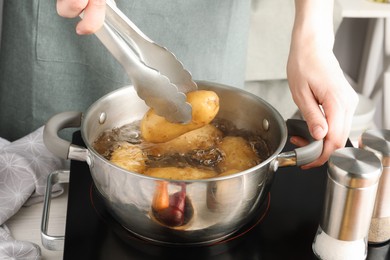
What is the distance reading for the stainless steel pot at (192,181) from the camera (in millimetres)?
683

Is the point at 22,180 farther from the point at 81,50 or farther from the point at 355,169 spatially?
the point at 355,169

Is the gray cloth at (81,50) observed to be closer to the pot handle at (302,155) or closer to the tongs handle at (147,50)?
the tongs handle at (147,50)

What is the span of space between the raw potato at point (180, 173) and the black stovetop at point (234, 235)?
0.10 metres

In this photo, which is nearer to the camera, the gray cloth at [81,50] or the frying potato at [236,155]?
the frying potato at [236,155]

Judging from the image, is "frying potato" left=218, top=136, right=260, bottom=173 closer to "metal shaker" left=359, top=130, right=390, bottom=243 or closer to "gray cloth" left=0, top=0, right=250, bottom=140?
"metal shaker" left=359, top=130, right=390, bottom=243

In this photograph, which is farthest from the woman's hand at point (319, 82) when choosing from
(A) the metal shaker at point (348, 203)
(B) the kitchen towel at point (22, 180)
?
(B) the kitchen towel at point (22, 180)

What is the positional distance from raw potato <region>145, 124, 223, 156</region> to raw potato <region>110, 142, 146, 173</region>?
0.02 m

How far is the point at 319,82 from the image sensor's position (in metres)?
0.90

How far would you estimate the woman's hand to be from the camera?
85cm

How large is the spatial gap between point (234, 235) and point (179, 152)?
14 cm

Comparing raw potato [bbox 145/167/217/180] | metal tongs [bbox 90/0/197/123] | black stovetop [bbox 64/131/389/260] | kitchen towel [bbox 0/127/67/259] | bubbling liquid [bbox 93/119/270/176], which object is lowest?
kitchen towel [bbox 0/127/67/259]

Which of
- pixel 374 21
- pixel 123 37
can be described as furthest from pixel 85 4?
pixel 374 21

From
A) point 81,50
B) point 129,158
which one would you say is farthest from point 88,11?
point 81,50

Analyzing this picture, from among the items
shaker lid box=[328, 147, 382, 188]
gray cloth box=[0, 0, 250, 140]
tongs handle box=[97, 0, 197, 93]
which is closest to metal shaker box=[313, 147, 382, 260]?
shaker lid box=[328, 147, 382, 188]
